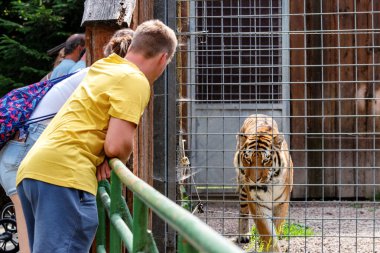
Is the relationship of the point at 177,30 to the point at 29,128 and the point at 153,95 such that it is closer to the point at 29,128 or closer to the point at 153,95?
the point at 153,95

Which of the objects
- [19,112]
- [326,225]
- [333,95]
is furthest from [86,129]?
[333,95]

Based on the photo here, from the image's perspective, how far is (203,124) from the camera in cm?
1005

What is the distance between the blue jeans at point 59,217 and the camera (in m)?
3.44

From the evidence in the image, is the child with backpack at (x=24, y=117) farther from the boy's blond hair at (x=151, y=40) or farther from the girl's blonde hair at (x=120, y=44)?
the boy's blond hair at (x=151, y=40)

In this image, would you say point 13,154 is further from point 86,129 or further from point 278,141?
point 278,141

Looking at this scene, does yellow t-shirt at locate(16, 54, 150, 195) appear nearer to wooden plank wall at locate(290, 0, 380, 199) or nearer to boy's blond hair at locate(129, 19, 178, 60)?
boy's blond hair at locate(129, 19, 178, 60)

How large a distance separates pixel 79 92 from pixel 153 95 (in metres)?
2.26

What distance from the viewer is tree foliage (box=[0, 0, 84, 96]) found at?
1179cm

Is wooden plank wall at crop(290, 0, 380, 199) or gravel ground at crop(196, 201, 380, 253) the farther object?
wooden plank wall at crop(290, 0, 380, 199)

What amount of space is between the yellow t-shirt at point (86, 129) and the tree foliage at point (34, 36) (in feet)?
26.5

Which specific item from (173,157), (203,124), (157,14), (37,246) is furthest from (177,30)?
(203,124)

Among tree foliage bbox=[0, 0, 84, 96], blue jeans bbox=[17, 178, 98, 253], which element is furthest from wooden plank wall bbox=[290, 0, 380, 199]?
blue jeans bbox=[17, 178, 98, 253]

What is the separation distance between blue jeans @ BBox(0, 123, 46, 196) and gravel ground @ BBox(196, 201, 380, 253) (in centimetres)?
181

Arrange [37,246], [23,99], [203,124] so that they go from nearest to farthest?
[37,246] → [23,99] → [203,124]
